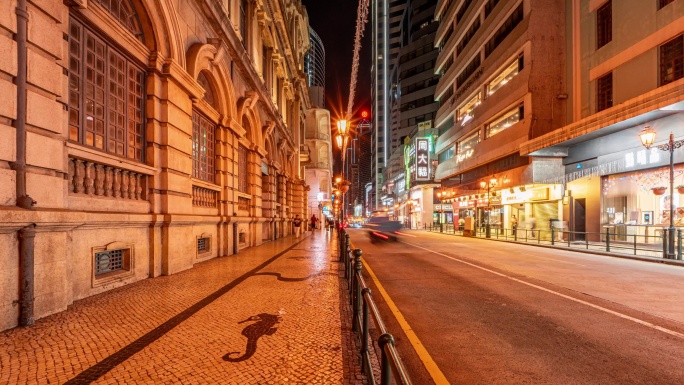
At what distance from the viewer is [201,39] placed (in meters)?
12.3

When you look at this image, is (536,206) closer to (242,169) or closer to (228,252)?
(242,169)

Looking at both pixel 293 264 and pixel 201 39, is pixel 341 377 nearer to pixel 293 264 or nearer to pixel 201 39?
pixel 293 264

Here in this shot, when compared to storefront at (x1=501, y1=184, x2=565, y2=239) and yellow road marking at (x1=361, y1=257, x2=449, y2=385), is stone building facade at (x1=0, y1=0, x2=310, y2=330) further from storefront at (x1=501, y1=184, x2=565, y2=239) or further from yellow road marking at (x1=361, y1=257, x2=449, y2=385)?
storefront at (x1=501, y1=184, x2=565, y2=239)

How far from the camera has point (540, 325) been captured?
5910 millimetres

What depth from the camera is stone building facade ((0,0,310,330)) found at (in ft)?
17.4

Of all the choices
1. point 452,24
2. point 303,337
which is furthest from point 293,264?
point 452,24

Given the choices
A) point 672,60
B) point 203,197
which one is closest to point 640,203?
point 672,60

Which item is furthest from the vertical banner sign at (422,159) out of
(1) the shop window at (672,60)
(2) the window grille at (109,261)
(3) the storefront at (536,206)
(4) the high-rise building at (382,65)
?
(4) the high-rise building at (382,65)

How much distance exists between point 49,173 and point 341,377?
5650 mm

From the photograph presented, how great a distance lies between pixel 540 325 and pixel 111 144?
9.23 m

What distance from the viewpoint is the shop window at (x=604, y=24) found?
71.2 feet

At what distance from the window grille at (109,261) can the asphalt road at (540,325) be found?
580 cm

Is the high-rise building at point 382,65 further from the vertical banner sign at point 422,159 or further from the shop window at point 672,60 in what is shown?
the shop window at point 672,60

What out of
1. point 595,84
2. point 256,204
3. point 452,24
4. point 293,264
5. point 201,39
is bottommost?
point 293,264
